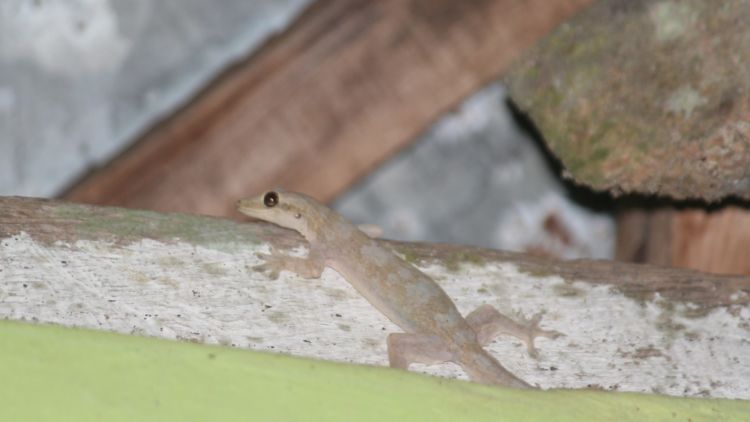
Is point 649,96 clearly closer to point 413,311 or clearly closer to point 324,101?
point 413,311

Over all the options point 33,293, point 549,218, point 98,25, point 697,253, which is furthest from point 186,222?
point 549,218

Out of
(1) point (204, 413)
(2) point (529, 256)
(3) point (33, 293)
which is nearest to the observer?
(1) point (204, 413)

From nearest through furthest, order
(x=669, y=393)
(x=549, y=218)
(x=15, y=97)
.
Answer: (x=669, y=393) < (x=15, y=97) < (x=549, y=218)

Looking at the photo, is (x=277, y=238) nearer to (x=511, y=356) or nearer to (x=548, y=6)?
(x=511, y=356)

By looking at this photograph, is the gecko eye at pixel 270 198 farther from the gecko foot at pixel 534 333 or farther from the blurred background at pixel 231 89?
the gecko foot at pixel 534 333

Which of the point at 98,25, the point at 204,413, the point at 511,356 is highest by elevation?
the point at 98,25

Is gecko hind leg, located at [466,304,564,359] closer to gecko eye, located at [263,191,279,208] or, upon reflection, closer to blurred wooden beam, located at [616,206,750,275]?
gecko eye, located at [263,191,279,208]

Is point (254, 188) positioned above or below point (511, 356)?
above

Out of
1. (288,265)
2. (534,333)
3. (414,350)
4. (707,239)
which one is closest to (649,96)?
(707,239)

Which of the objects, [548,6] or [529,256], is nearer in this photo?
[529,256]
